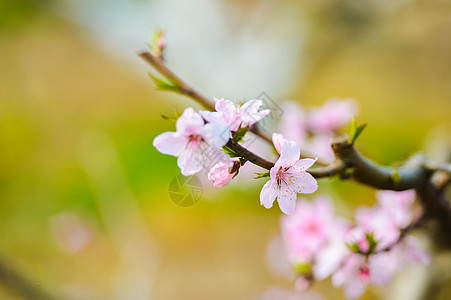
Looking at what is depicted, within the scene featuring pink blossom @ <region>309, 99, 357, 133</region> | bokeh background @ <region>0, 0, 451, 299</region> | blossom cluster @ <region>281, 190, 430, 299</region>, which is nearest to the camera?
blossom cluster @ <region>281, 190, 430, 299</region>

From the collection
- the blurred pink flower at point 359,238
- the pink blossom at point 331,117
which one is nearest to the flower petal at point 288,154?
the blurred pink flower at point 359,238

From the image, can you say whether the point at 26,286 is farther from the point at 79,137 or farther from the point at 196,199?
the point at 79,137

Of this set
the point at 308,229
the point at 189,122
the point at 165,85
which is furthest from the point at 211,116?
the point at 308,229

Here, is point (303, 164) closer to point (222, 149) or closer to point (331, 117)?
point (222, 149)

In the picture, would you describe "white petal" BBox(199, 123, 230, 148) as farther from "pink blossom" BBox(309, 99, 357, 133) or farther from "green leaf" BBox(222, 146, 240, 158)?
"pink blossom" BBox(309, 99, 357, 133)

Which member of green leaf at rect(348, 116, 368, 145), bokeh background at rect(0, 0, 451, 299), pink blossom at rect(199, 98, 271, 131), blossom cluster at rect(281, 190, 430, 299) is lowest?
bokeh background at rect(0, 0, 451, 299)

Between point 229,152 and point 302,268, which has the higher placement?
point 229,152

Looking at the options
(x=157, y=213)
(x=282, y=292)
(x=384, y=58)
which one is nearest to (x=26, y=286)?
(x=282, y=292)

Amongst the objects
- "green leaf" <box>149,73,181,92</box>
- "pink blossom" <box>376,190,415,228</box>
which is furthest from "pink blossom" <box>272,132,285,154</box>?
"pink blossom" <box>376,190,415,228</box>
